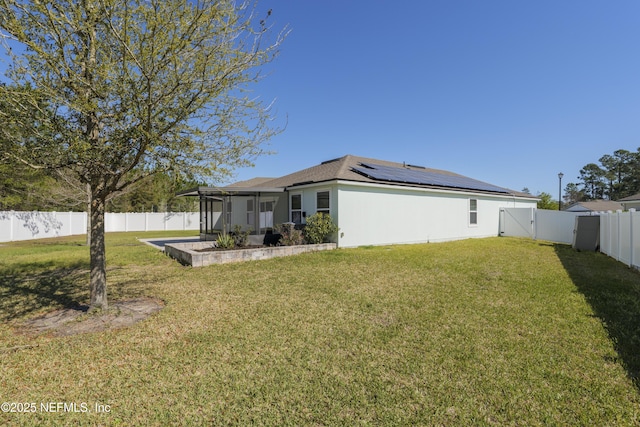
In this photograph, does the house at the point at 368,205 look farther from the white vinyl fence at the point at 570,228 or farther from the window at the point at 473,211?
the white vinyl fence at the point at 570,228

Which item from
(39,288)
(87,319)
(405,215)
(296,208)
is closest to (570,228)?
(405,215)

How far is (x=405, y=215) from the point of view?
1473 centimetres

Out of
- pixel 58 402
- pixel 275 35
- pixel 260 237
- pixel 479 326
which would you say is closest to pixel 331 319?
pixel 479 326

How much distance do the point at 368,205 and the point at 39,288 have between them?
35.7ft

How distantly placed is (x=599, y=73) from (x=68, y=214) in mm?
34438

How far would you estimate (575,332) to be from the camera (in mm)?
4281

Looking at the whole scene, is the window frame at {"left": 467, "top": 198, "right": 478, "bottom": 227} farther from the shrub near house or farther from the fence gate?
the shrub near house

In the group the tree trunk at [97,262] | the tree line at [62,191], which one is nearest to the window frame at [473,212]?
the tree line at [62,191]

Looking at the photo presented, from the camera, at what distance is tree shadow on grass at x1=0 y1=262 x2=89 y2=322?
566cm

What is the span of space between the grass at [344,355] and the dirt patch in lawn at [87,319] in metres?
0.28

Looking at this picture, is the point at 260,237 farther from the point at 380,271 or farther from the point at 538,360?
the point at 538,360

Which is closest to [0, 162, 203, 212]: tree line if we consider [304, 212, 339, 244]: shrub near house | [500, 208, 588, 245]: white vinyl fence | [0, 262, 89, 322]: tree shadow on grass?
[0, 262, 89, 322]: tree shadow on grass

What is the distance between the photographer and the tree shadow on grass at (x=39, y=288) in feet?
18.6

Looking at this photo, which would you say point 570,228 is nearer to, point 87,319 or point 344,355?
point 344,355
